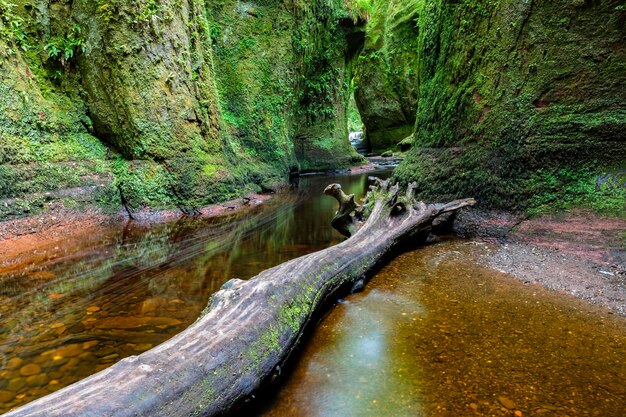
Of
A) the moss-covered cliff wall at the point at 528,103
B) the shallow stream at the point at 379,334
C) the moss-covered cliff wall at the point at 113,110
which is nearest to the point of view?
the shallow stream at the point at 379,334

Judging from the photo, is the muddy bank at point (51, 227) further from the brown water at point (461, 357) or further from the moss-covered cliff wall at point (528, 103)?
the moss-covered cliff wall at point (528, 103)

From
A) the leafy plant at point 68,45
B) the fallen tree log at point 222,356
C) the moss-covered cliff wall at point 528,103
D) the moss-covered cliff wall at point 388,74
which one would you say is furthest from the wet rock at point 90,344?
the moss-covered cliff wall at point 388,74

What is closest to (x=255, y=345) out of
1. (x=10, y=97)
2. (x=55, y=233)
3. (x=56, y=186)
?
(x=55, y=233)

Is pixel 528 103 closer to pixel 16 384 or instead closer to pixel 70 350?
pixel 70 350

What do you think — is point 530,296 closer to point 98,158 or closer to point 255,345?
point 255,345

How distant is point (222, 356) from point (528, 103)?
5483mm

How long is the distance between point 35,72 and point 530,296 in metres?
8.41

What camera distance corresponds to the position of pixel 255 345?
2143mm

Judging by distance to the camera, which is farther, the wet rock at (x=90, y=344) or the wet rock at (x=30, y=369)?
the wet rock at (x=90, y=344)

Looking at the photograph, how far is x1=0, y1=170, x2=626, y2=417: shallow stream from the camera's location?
2.13 metres

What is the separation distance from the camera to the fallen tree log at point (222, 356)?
1.54 m

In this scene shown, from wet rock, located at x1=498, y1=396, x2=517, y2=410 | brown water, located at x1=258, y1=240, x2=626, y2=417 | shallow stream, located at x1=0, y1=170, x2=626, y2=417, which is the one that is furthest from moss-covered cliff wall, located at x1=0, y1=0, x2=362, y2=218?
wet rock, located at x1=498, y1=396, x2=517, y2=410

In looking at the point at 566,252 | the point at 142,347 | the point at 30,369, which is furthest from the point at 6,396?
the point at 566,252

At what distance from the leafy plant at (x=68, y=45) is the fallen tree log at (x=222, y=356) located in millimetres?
6674
